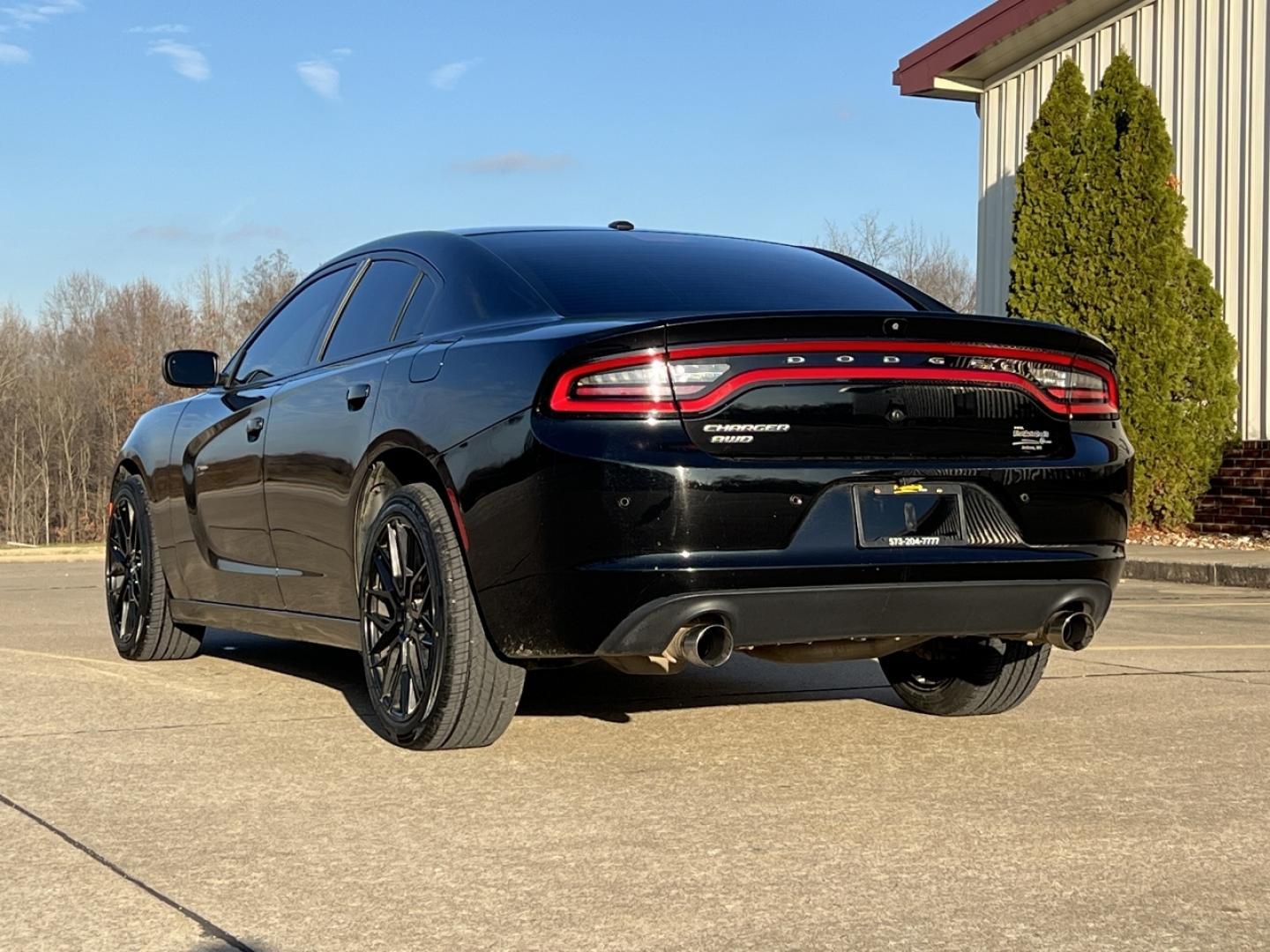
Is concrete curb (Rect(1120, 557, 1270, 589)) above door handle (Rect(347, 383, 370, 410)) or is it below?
below

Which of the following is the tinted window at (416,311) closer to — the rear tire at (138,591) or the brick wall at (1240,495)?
the rear tire at (138,591)

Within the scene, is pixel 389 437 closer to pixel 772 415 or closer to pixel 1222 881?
pixel 772 415

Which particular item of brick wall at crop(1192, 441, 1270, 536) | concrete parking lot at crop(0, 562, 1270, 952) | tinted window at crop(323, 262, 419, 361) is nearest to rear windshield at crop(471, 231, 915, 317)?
tinted window at crop(323, 262, 419, 361)

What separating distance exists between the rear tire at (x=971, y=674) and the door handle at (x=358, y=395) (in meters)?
1.89

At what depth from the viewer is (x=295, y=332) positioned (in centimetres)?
620

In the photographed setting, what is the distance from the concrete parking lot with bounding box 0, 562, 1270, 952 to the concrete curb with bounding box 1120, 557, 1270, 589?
634 centimetres

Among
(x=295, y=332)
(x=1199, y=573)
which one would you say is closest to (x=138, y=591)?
(x=295, y=332)

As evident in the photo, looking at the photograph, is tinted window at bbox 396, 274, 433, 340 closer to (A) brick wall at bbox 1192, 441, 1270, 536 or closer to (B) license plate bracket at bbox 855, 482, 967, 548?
(B) license plate bracket at bbox 855, 482, 967, 548

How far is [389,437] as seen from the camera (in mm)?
4844

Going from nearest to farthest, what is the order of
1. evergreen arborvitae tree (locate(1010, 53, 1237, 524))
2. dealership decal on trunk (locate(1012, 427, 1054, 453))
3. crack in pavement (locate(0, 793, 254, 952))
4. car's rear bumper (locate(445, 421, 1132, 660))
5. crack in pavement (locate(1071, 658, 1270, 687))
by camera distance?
crack in pavement (locate(0, 793, 254, 952)) → car's rear bumper (locate(445, 421, 1132, 660)) → dealership decal on trunk (locate(1012, 427, 1054, 453)) → crack in pavement (locate(1071, 658, 1270, 687)) → evergreen arborvitae tree (locate(1010, 53, 1237, 524))

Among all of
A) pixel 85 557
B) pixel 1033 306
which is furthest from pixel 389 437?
pixel 85 557

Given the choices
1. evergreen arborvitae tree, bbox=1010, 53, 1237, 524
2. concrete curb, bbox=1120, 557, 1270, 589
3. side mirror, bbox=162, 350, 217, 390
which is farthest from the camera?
evergreen arborvitae tree, bbox=1010, 53, 1237, 524

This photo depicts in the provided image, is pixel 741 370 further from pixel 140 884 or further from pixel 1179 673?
pixel 1179 673

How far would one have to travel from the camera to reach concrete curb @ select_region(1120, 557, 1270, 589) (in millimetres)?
12211
